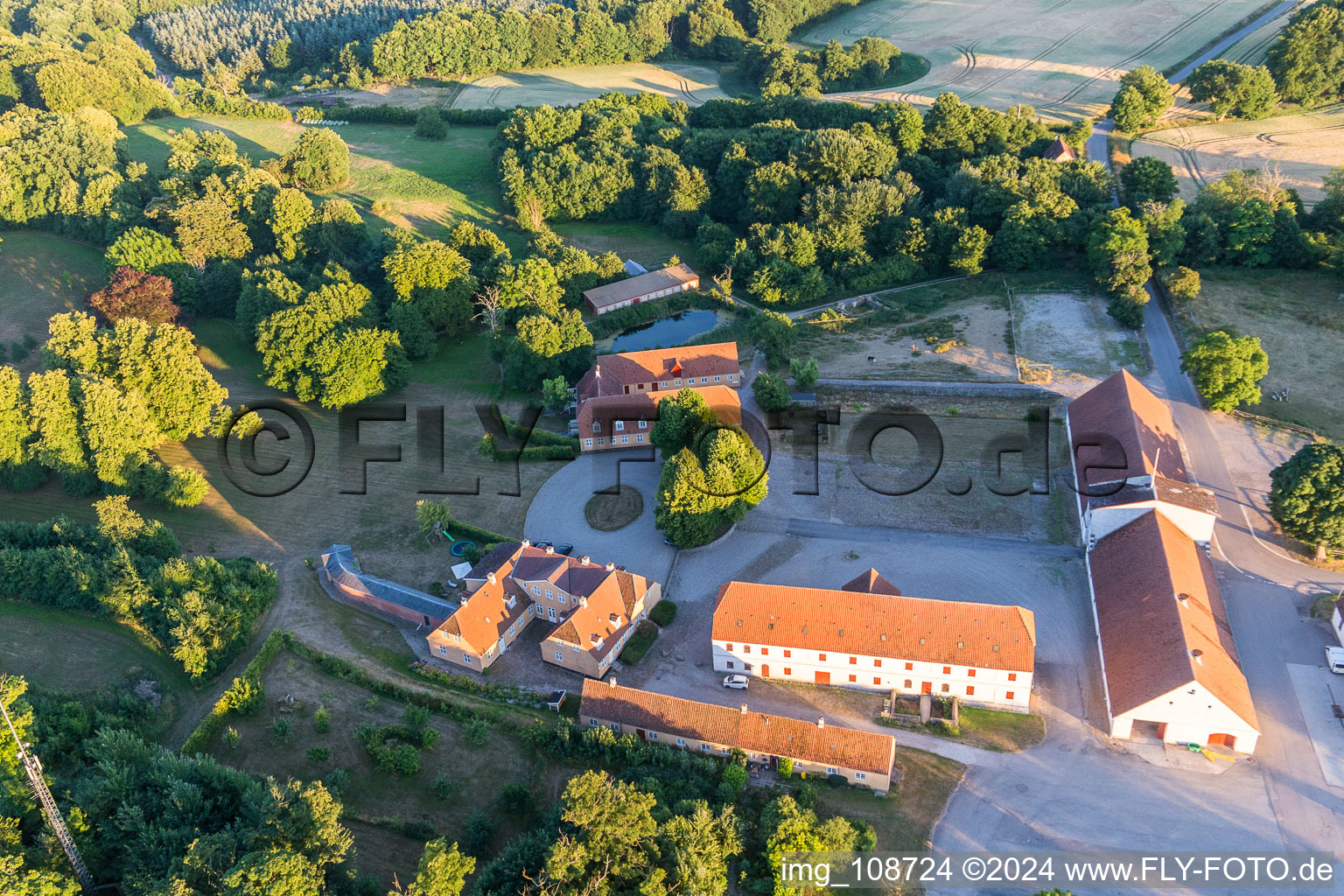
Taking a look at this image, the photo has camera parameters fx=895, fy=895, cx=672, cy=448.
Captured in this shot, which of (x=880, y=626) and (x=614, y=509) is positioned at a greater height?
(x=614, y=509)

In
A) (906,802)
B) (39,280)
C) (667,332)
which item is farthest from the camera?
(39,280)

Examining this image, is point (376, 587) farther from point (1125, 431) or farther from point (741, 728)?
point (1125, 431)

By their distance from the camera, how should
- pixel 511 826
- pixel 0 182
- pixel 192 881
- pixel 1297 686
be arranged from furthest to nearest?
pixel 0 182
pixel 1297 686
pixel 511 826
pixel 192 881

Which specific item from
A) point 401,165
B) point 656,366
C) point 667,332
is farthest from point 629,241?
point 401,165

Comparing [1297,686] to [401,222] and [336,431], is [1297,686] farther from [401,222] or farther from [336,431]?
[401,222]

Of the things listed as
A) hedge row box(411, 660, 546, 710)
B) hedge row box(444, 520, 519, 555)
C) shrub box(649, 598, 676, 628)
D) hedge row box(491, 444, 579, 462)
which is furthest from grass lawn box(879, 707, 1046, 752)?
hedge row box(491, 444, 579, 462)

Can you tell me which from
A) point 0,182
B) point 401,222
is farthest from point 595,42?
point 0,182

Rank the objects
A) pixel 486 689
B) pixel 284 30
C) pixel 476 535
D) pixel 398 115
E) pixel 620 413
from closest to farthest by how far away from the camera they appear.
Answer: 1. pixel 486 689
2. pixel 476 535
3. pixel 620 413
4. pixel 398 115
5. pixel 284 30

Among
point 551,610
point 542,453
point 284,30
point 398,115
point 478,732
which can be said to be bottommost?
point 478,732
